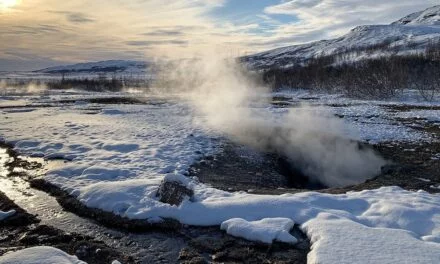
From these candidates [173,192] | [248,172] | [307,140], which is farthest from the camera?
[307,140]

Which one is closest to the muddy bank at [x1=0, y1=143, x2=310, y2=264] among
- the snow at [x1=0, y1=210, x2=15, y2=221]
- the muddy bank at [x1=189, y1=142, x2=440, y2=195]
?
the snow at [x1=0, y1=210, x2=15, y2=221]

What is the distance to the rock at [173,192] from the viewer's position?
26.0 feet

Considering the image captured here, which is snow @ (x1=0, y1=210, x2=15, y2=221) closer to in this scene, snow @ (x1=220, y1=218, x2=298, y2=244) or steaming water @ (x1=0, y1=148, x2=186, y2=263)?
steaming water @ (x1=0, y1=148, x2=186, y2=263)

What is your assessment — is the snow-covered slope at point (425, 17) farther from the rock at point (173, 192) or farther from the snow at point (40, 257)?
the snow at point (40, 257)

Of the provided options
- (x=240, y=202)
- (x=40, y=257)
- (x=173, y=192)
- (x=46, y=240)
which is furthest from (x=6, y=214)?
(x=240, y=202)

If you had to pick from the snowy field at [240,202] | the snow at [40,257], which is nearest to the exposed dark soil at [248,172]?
the snowy field at [240,202]

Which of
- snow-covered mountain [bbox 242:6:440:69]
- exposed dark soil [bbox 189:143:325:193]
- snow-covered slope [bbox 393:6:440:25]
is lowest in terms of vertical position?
exposed dark soil [bbox 189:143:325:193]

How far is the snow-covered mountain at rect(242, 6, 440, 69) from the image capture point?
107125mm

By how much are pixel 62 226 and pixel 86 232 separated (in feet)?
Answer: 1.88

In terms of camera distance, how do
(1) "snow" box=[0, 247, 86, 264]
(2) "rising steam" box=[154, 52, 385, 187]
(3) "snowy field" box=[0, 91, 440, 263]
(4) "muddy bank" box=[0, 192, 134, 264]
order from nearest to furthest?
1. (1) "snow" box=[0, 247, 86, 264]
2. (3) "snowy field" box=[0, 91, 440, 263]
3. (4) "muddy bank" box=[0, 192, 134, 264]
4. (2) "rising steam" box=[154, 52, 385, 187]

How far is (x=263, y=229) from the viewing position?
21.8ft

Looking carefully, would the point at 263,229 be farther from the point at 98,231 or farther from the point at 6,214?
the point at 6,214

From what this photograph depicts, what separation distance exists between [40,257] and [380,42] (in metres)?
140

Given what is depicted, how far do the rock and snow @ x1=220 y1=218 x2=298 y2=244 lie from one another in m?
1.26
